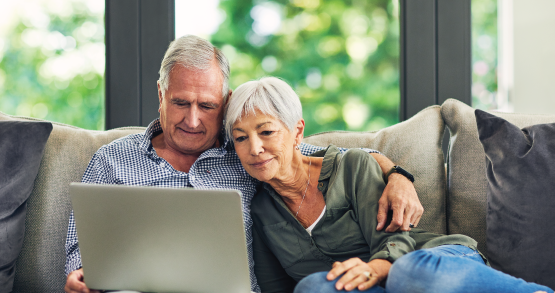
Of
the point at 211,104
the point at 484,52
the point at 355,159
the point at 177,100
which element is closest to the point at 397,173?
the point at 355,159

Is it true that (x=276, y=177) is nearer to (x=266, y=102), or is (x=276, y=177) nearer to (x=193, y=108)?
(x=266, y=102)

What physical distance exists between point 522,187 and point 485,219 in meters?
0.22

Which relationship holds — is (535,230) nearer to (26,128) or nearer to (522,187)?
(522,187)

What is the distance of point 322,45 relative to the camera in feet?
6.69

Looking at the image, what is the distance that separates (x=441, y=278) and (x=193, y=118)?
87 centimetres

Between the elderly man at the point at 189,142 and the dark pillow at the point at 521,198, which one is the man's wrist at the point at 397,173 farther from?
the dark pillow at the point at 521,198

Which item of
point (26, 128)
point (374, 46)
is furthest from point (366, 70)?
point (26, 128)

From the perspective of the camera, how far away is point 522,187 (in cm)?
122

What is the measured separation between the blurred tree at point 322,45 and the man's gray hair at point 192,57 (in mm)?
638

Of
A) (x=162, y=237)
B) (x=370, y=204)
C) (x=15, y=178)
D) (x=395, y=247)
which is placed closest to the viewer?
(x=162, y=237)

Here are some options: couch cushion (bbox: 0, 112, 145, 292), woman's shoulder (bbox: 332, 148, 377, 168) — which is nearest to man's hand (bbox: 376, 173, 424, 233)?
woman's shoulder (bbox: 332, 148, 377, 168)

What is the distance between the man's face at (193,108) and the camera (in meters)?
1.36

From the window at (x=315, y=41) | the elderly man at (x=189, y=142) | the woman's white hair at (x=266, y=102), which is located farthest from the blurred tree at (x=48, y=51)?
the woman's white hair at (x=266, y=102)

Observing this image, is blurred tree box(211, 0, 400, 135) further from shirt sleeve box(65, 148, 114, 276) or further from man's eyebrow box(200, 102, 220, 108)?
shirt sleeve box(65, 148, 114, 276)
